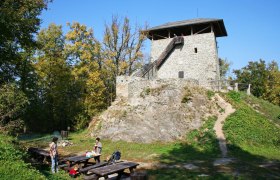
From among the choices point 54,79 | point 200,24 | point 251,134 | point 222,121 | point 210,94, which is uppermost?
point 200,24

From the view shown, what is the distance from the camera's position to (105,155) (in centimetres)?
1692

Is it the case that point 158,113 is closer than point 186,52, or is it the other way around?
point 158,113

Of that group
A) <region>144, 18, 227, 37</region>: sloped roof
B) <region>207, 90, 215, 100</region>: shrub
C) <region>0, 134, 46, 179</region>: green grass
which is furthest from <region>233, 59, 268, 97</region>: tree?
<region>0, 134, 46, 179</region>: green grass

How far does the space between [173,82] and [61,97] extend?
573 inches

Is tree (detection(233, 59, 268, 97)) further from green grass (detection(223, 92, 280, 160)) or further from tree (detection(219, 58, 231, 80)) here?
green grass (detection(223, 92, 280, 160))

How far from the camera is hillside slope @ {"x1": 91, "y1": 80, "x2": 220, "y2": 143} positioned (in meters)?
21.7

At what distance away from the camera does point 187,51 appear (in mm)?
30641

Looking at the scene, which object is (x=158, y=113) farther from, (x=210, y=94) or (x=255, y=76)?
(x=255, y=76)

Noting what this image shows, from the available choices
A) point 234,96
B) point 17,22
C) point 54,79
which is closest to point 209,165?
point 234,96

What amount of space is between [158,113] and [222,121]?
5.42 metres

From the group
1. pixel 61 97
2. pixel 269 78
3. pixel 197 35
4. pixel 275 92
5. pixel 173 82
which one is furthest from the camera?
pixel 269 78

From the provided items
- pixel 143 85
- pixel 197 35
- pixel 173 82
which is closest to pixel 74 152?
pixel 143 85

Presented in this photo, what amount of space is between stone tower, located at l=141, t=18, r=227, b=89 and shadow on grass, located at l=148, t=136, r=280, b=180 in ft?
36.7

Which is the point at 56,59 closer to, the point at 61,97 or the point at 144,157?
the point at 61,97
